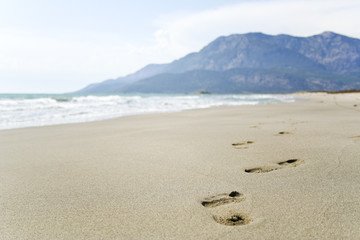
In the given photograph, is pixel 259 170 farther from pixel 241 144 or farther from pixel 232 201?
pixel 241 144

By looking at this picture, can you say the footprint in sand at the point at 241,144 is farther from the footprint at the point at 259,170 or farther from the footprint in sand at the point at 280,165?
the footprint at the point at 259,170

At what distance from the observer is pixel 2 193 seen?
2.21 meters

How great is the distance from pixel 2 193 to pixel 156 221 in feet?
4.64

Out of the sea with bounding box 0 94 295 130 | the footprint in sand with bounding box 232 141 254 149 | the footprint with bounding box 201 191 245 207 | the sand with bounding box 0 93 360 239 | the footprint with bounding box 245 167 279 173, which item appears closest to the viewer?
the sand with bounding box 0 93 360 239

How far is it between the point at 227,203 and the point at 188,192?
34 cm

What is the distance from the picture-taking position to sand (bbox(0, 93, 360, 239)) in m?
1.53

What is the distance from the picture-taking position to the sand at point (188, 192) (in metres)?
1.53

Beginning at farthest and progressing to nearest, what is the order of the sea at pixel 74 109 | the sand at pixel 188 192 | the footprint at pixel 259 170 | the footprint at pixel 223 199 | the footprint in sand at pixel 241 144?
the sea at pixel 74 109 < the footprint in sand at pixel 241 144 < the footprint at pixel 259 170 < the footprint at pixel 223 199 < the sand at pixel 188 192

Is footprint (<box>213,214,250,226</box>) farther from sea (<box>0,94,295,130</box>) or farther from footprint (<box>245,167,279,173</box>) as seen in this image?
sea (<box>0,94,295,130</box>)

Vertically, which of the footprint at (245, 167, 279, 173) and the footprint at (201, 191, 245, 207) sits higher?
the footprint at (201, 191, 245, 207)

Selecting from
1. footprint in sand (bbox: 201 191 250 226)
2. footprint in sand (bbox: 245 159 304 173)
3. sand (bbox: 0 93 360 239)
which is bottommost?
footprint in sand (bbox: 245 159 304 173)

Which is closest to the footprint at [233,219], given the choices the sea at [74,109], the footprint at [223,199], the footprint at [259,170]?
the footprint at [223,199]

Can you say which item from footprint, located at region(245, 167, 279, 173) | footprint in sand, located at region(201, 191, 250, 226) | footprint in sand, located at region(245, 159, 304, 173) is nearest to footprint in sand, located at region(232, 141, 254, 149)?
footprint in sand, located at region(245, 159, 304, 173)

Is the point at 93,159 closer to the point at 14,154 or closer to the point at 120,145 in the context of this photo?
the point at 120,145
